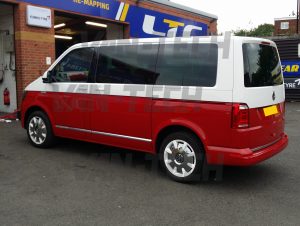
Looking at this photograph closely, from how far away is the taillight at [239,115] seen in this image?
180 inches

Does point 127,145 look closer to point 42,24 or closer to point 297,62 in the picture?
point 42,24

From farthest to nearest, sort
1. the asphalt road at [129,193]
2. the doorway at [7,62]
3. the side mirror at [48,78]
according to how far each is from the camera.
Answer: the doorway at [7,62]
the side mirror at [48,78]
the asphalt road at [129,193]

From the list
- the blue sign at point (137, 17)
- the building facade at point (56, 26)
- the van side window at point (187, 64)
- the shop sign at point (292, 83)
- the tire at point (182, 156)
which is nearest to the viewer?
the van side window at point (187, 64)

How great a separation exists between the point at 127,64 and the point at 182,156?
5.41 ft

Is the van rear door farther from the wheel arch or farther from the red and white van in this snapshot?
the wheel arch

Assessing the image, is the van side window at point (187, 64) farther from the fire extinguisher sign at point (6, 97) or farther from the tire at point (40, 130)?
the fire extinguisher sign at point (6, 97)

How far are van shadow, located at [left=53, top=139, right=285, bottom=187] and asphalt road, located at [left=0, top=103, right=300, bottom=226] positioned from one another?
0.05 ft

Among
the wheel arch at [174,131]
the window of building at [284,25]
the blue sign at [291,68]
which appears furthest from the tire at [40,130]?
the window of building at [284,25]

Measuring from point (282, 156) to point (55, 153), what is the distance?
4075 millimetres

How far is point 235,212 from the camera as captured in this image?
4.19m

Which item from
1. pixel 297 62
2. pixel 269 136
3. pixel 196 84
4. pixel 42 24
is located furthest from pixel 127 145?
pixel 297 62

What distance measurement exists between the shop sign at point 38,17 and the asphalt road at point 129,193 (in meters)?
5.05

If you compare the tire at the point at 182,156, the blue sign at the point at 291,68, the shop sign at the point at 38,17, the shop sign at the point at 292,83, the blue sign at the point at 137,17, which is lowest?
the tire at the point at 182,156

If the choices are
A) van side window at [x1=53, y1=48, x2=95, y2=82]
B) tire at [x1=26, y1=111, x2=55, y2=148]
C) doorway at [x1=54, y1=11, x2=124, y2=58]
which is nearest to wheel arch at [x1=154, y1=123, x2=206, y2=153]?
van side window at [x1=53, y1=48, x2=95, y2=82]
